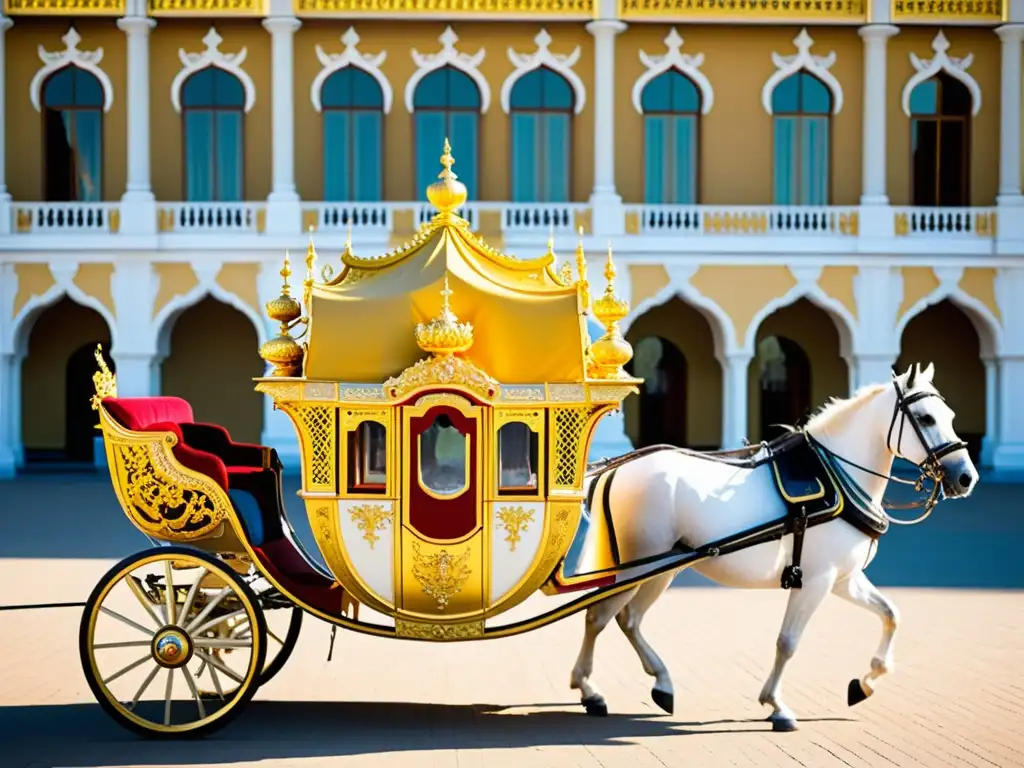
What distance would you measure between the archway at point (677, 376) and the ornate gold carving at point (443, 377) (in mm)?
21511

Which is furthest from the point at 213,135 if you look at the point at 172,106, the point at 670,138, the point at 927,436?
the point at 927,436

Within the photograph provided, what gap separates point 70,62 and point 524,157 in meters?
8.64

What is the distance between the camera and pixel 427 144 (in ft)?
88.3

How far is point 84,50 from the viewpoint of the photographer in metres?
26.6

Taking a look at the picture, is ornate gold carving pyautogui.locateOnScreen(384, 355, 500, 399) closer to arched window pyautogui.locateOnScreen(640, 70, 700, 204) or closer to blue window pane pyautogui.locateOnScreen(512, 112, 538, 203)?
blue window pane pyautogui.locateOnScreen(512, 112, 538, 203)

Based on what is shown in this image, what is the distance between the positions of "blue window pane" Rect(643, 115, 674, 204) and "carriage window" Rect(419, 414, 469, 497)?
20.3m

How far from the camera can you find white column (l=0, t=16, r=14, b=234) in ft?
84.7

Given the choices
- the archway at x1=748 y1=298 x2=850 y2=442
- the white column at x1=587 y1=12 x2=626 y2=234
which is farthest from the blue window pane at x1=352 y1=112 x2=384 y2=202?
the archway at x1=748 y1=298 x2=850 y2=442

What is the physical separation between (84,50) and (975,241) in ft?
55.5

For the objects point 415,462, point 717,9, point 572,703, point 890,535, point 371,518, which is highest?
point 717,9

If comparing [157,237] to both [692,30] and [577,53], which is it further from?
[692,30]

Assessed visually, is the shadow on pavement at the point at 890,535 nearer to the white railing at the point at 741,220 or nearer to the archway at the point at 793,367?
the archway at the point at 793,367

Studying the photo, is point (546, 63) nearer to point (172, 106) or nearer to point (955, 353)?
point (172, 106)

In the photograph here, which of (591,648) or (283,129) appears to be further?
(283,129)
